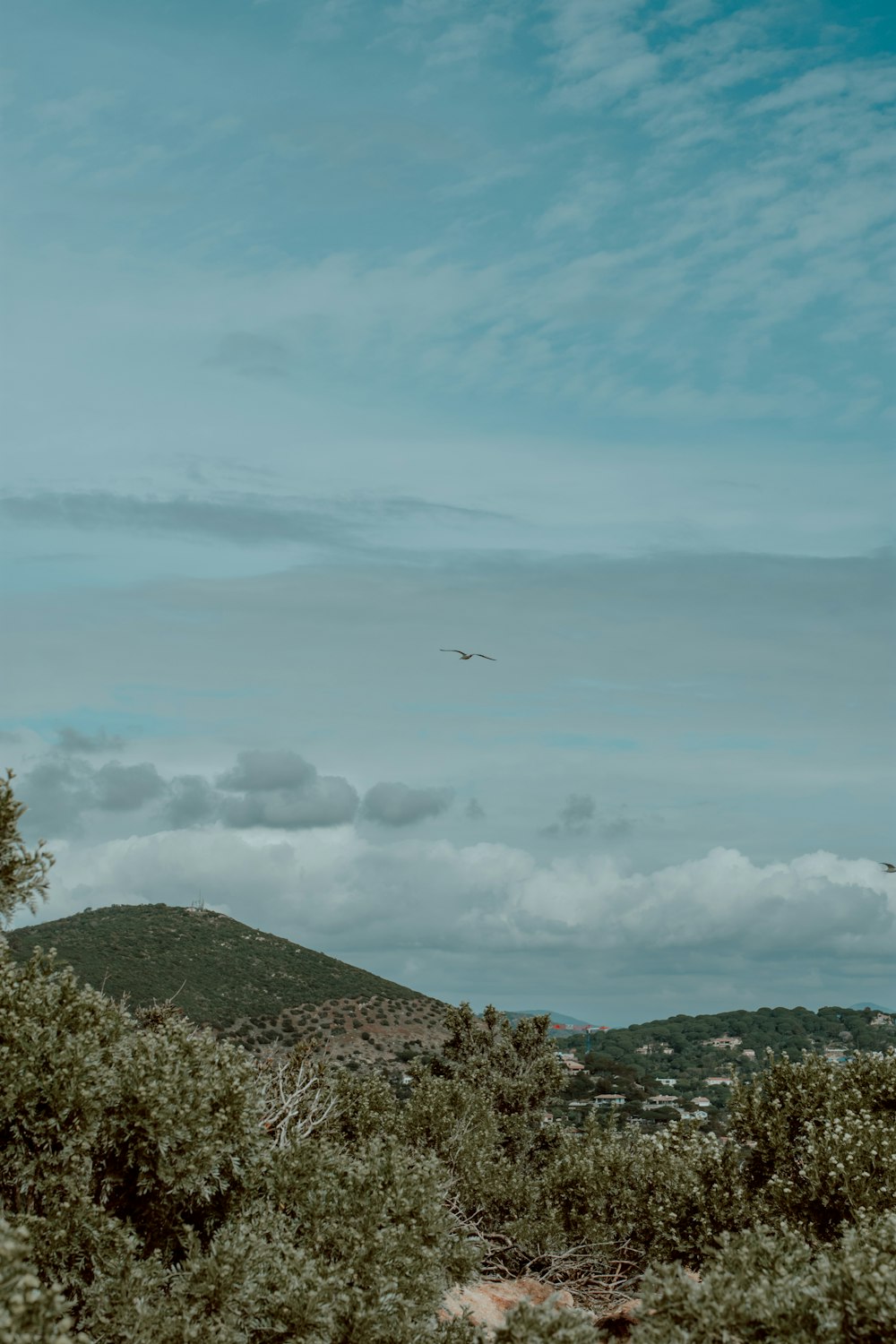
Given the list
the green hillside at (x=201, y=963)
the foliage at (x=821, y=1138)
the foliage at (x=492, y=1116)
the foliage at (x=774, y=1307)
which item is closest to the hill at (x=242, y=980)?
the green hillside at (x=201, y=963)

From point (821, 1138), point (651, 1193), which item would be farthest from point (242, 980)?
point (821, 1138)

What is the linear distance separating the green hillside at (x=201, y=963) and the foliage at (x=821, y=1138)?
76.6m

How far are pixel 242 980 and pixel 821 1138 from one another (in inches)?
3976

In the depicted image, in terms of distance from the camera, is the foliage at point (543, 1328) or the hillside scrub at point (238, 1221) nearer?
the foliage at point (543, 1328)

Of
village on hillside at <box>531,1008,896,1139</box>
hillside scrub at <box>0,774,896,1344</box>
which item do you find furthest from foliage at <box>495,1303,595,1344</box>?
village on hillside at <box>531,1008,896,1139</box>

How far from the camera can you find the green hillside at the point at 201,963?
4328 inches

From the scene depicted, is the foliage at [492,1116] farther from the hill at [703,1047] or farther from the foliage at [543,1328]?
the hill at [703,1047]

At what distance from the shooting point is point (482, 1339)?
1709cm

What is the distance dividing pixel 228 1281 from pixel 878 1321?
9940 mm

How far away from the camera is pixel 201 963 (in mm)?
123938

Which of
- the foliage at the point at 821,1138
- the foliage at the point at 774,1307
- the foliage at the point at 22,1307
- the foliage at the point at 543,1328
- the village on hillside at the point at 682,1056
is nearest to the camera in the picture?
the foliage at the point at 22,1307

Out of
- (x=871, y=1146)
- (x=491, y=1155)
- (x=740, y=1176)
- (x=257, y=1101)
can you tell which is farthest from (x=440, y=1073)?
(x=257, y=1101)

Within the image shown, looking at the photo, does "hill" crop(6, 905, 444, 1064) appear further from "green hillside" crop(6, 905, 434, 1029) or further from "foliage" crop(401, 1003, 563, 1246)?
"foliage" crop(401, 1003, 563, 1246)

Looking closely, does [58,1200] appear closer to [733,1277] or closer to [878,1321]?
[733,1277]
